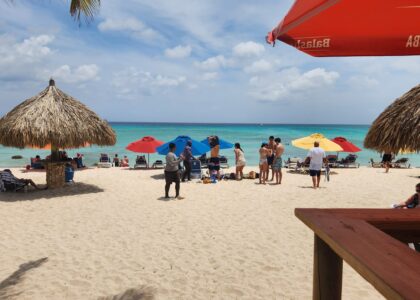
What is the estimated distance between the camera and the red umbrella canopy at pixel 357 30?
6.85ft

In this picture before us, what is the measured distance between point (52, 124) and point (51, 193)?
2.06 meters

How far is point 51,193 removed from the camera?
378 inches

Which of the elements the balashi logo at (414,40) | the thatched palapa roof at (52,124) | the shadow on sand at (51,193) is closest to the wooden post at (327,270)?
the balashi logo at (414,40)

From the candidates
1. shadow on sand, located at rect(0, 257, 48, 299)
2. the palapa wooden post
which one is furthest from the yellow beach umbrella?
shadow on sand, located at rect(0, 257, 48, 299)

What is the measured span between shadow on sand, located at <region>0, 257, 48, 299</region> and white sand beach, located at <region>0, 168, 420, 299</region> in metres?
0.01

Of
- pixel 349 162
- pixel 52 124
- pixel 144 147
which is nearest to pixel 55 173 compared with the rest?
pixel 52 124

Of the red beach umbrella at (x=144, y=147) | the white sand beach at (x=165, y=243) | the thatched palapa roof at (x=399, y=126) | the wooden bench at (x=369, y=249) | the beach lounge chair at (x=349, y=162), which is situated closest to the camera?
the wooden bench at (x=369, y=249)

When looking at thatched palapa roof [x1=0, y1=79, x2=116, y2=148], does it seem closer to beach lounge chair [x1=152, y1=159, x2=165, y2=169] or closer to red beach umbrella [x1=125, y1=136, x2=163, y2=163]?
red beach umbrella [x1=125, y1=136, x2=163, y2=163]

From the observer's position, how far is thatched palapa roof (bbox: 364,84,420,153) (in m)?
3.53

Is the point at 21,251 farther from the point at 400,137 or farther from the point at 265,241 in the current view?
the point at 400,137

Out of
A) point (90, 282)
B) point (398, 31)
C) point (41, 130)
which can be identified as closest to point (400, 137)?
point (398, 31)

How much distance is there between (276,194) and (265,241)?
412 cm

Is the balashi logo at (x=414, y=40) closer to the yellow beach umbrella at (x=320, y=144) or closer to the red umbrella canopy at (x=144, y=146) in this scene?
the yellow beach umbrella at (x=320, y=144)

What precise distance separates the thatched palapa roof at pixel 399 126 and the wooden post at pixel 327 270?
225cm
